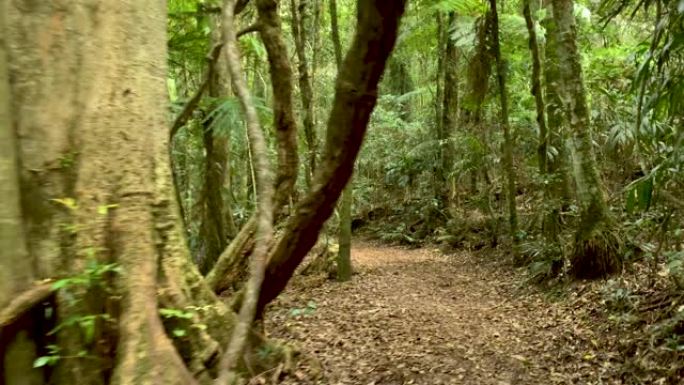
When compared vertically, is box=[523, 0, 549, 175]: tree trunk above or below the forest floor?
above

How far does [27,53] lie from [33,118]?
0.41 m

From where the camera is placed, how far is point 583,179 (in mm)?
7855

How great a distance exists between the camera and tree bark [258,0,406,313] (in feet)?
11.8

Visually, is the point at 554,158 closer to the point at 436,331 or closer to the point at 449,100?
the point at 436,331

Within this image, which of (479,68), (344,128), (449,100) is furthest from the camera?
(449,100)

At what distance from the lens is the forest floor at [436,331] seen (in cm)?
541

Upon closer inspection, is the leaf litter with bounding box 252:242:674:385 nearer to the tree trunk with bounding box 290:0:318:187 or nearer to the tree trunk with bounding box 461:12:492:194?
the tree trunk with bounding box 290:0:318:187

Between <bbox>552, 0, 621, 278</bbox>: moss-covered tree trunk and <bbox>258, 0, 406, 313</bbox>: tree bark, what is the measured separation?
4.44 metres

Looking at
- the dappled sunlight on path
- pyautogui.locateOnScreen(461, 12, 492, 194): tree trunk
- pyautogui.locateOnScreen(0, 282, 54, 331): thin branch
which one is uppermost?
pyautogui.locateOnScreen(461, 12, 492, 194): tree trunk

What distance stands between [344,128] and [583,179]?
16.2 feet

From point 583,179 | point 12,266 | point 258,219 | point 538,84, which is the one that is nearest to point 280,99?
point 258,219

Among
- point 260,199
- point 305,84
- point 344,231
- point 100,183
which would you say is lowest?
point 344,231

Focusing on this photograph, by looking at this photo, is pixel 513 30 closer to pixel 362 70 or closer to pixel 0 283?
pixel 362 70

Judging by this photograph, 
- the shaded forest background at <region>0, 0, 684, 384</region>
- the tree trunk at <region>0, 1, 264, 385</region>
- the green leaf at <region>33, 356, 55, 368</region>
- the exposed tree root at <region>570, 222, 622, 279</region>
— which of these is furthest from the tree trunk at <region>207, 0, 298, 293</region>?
the exposed tree root at <region>570, 222, 622, 279</region>
